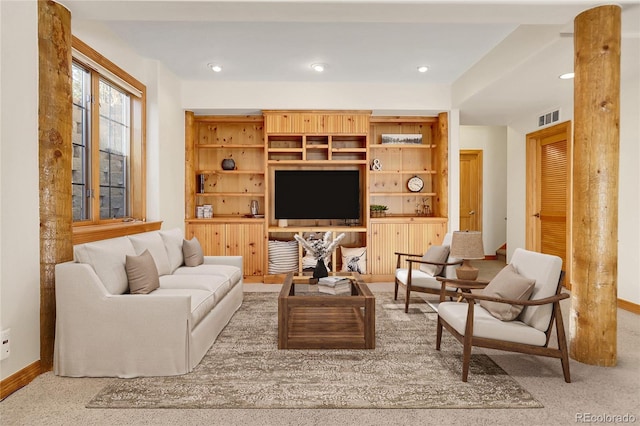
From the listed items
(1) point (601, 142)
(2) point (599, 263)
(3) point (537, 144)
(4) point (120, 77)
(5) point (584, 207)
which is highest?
(4) point (120, 77)

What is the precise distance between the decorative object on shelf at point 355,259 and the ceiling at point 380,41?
244cm

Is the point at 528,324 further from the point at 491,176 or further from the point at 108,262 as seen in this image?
the point at 491,176

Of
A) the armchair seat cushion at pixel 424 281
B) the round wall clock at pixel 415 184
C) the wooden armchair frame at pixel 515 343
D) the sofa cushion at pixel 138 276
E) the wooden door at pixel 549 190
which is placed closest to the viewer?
the wooden armchair frame at pixel 515 343

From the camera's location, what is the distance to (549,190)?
6.06 meters

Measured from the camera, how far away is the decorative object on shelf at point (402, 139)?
6182 millimetres

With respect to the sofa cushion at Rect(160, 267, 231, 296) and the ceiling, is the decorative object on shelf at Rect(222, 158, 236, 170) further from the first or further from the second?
the sofa cushion at Rect(160, 267, 231, 296)

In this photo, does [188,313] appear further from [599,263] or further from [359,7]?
[599,263]

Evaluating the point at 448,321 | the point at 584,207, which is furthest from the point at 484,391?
the point at 584,207

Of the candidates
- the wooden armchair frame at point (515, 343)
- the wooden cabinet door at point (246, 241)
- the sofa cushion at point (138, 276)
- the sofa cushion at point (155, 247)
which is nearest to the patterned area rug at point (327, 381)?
the wooden armchair frame at point (515, 343)

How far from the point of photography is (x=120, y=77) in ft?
14.1

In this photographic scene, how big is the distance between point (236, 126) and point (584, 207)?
4899 mm

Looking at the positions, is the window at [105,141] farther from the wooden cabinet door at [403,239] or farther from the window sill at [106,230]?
the wooden cabinet door at [403,239]

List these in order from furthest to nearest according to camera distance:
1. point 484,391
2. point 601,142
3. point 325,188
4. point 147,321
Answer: point 325,188 → point 601,142 → point 147,321 → point 484,391

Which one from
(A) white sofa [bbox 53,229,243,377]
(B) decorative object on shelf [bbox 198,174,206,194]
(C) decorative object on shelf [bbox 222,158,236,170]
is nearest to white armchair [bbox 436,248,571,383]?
(A) white sofa [bbox 53,229,243,377]
